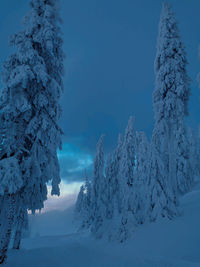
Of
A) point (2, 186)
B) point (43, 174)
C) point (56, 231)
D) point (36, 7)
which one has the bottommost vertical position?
point (56, 231)

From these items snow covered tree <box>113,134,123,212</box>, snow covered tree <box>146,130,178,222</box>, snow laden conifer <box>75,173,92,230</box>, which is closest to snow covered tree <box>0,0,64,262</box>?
snow covered tree <box>146,130,178,222</box>

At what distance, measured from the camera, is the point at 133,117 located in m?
25.7

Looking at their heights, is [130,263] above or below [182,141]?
below

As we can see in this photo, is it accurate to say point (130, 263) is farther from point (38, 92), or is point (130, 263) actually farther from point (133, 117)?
point (133, 117)

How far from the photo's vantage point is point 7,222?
8.38 meters

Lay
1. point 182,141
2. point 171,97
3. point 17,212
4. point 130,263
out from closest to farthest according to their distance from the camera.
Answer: point 130,263 < point 17,212 < point 171,97 < point 182,141

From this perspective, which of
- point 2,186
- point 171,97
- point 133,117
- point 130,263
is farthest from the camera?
point 133,117

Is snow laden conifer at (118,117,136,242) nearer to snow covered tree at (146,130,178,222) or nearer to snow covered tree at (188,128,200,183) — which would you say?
snow covered tree at (146,130,178,222)

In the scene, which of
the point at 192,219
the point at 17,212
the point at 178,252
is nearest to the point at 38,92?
the point at 17,212

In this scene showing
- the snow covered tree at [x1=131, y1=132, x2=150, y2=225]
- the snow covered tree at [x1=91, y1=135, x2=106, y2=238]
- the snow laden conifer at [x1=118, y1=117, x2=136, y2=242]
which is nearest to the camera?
the snow covered tree at [x1=131, y1=132, x2=150, y2=225]

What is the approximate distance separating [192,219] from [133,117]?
1505 cm

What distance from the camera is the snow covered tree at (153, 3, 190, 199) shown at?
16.9 m

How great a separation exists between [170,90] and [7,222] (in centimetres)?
1556

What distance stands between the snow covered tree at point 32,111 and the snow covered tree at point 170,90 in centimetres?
977
